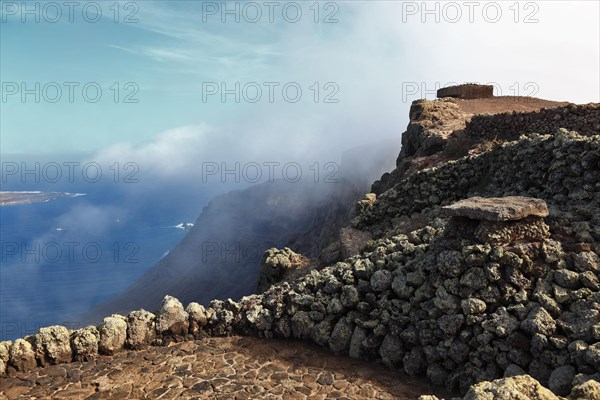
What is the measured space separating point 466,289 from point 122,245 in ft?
551

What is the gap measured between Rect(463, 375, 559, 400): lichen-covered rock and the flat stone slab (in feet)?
11.6

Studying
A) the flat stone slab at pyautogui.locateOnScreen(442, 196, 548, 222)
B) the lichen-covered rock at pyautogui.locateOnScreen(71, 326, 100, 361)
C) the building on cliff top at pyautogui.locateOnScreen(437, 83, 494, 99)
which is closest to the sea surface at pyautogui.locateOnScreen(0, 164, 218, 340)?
the building on cliff top at pyautogui.locateOnScreen(437, 83, 494, 99)

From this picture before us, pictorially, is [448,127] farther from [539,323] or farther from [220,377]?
[220,377]

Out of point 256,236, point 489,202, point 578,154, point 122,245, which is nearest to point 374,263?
point 489,202

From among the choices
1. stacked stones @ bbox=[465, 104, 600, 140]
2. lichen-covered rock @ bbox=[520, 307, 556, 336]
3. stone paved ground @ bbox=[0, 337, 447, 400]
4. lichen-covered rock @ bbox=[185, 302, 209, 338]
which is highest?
stacked stones @ bbox=[465, 104, 600, 140]

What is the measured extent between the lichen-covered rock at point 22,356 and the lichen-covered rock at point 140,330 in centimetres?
172

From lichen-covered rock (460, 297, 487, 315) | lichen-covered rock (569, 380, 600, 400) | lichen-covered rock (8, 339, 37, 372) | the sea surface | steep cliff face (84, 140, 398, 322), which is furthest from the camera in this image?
the sea surface

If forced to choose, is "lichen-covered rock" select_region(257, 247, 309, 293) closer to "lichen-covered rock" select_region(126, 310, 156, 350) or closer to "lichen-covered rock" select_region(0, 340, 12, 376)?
"lichen-covered rock" select_region(126, 310, 156, 350)

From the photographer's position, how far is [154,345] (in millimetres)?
9133

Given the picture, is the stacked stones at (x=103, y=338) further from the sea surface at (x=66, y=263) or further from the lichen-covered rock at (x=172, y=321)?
the sea surface at (x=66, y=263)

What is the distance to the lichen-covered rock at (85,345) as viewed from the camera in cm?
862

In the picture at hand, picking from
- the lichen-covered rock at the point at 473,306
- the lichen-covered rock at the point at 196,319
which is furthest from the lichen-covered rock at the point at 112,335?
the lichen-covered rock at the point at 473,306

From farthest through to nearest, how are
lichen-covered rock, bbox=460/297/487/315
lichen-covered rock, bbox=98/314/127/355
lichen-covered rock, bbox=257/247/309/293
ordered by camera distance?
lichen-covered rock, bbox=257/247/309/293 < lichen-covered rock, bbox=98/314/127/355 < lichen-covered rock, bbox=460/297/487/315

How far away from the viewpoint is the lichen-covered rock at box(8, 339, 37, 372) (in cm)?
827
